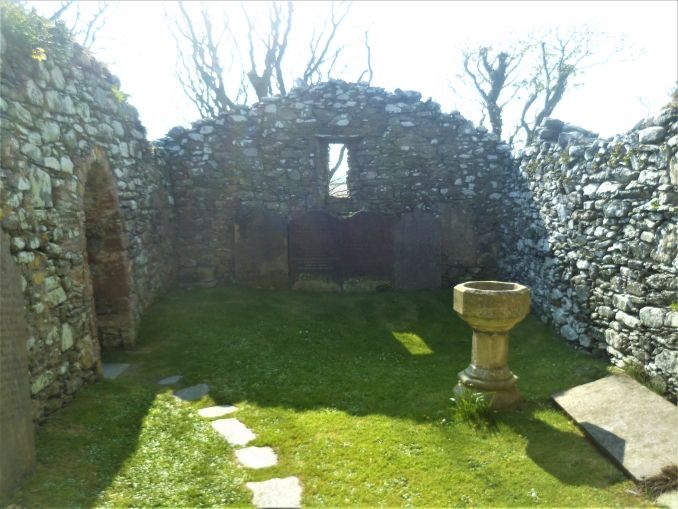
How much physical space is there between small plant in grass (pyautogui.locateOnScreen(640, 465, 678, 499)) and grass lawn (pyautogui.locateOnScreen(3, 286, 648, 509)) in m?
0.15

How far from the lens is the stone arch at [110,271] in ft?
21.8

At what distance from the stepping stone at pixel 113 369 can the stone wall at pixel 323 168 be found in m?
3.34

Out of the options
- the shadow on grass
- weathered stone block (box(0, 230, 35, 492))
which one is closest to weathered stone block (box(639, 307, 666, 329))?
the shadow on grass

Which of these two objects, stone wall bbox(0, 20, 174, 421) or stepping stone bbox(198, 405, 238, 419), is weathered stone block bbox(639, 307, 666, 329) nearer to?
stepping stone bbox(198, 405, 238, 419)

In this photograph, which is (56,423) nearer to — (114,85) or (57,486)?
(57,486)

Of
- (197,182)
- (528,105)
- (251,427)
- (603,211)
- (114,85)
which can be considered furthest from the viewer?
(528,105)

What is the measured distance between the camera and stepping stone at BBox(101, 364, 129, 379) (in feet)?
19.5

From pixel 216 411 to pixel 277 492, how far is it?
5.60ft

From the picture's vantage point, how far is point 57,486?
135 inches

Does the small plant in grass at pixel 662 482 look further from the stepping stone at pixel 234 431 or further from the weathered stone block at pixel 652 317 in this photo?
the stepping stone at pixel 234 431

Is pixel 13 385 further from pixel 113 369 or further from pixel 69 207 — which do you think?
pixel 113 369

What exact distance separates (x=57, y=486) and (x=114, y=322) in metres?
3.72

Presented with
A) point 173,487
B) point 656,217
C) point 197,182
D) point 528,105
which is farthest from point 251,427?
point 528,105

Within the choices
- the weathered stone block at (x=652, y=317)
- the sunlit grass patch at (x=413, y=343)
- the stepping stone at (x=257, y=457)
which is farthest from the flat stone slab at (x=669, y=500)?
the sunlit grass patch at (x=413, y=343)
